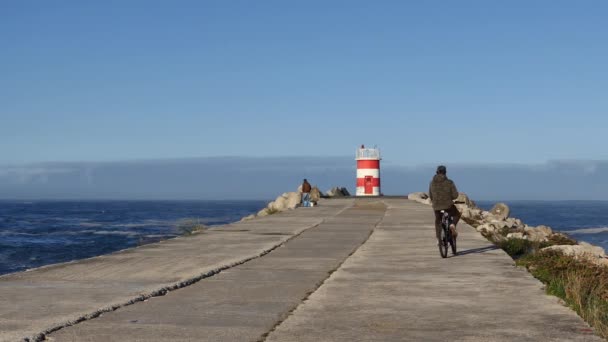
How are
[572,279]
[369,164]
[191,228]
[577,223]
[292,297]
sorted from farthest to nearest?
[577,223], [369,164], [191,228], [572,279], [292,297]

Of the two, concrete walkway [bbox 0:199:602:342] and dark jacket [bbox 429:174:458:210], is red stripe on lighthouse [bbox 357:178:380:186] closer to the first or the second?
concrete walkway [bbox 0:199:602:342]

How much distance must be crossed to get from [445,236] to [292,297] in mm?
5869

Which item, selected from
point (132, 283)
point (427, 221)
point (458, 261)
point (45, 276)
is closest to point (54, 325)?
point (132, 283)

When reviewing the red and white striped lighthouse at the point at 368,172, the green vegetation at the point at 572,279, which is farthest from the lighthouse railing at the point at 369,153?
the green vegetation at the point at 572,279

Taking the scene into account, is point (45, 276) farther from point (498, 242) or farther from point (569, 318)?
point (498, 242)

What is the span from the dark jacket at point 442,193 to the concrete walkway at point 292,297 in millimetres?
915

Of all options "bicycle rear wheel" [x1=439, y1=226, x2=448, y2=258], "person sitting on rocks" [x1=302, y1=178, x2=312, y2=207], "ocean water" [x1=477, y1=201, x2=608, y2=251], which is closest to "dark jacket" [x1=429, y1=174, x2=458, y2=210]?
"bicycle rear wheel" [x1=439, y1=226, x2=448, y2=258]

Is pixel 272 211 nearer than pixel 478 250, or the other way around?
pixel 478 250

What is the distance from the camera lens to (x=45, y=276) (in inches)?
483

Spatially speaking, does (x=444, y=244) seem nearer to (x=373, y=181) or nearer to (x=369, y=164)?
(x=369, y=164)

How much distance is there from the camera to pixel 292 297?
401 inches

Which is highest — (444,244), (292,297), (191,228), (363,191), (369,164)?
(369,164)

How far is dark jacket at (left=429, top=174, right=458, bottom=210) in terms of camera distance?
1587 cm

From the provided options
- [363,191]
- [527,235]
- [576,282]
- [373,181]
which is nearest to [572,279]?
[576,282]
